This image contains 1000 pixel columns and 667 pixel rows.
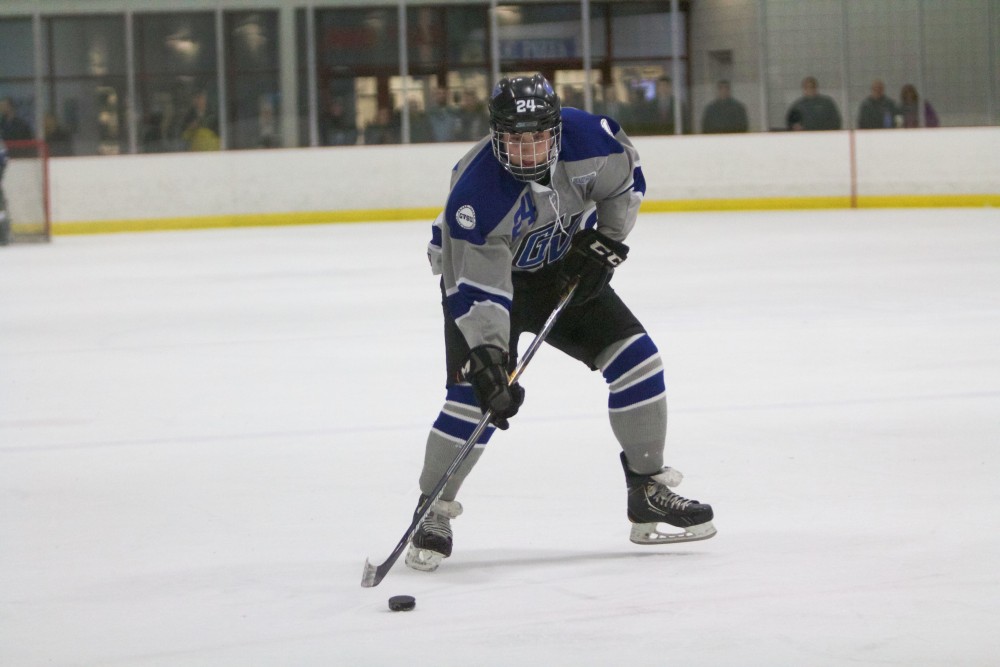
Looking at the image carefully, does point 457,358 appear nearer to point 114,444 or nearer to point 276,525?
point 276,525

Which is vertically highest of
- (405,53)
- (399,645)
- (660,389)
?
(405,53)


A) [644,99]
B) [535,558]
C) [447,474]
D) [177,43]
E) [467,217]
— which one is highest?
[177,43]

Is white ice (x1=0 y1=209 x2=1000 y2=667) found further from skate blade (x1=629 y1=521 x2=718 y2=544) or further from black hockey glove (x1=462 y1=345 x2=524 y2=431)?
black hockey glove (x1=462 y1=345 x2=524 y2=431)

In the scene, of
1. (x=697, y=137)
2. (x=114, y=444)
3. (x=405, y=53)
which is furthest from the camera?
(x=405, y=53)

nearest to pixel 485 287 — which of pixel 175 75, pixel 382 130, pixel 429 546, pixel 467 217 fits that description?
pixel 467 217

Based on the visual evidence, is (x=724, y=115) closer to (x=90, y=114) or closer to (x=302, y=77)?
(x=302, y=77)

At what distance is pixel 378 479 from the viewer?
3.67 metres

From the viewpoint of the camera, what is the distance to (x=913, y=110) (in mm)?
13883

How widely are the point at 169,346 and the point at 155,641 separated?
400cm

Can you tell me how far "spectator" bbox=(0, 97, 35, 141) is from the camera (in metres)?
14.1

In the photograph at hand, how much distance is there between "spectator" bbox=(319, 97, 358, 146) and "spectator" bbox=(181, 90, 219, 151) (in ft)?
3.57

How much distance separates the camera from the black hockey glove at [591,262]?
2910mm

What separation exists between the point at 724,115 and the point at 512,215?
465 inches

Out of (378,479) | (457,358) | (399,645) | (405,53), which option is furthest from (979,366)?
(405,53)
